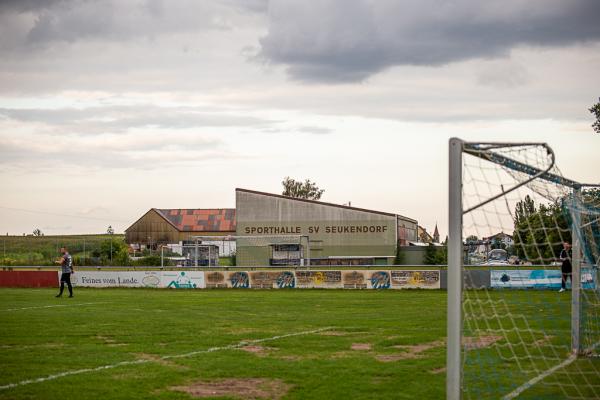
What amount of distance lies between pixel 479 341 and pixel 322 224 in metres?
55.6

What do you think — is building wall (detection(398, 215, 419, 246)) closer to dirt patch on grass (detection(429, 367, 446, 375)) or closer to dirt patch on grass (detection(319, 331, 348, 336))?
dirt patch on grass (detection(319, 331, 348, 336))

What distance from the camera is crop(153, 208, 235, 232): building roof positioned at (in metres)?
Answer: 92.4

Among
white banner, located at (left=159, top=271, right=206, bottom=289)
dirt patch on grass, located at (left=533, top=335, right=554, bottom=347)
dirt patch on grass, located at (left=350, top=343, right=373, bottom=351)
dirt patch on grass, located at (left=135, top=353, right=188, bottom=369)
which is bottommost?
dirt patch on grass, located at (left=533, top=335, right=554, bottom=347)

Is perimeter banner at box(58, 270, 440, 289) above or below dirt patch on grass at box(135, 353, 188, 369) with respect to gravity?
above

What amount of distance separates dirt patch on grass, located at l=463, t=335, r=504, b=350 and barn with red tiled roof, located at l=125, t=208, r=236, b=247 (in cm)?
7647

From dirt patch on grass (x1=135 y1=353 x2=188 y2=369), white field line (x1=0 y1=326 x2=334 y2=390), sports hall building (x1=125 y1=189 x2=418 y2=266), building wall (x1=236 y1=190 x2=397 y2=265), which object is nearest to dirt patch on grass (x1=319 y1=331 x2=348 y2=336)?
white field line (x1=0 y1=326 x2=334 y2=390)

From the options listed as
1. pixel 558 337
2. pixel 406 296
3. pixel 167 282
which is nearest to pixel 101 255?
pixel 167 282

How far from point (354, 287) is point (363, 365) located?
24.7m

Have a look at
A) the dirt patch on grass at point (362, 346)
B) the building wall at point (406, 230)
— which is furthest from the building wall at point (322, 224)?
the dirt patch on grass at point (362, 346)

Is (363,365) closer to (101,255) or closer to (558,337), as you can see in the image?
(558,337)

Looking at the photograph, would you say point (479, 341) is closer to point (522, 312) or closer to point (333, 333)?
point (333, 333)

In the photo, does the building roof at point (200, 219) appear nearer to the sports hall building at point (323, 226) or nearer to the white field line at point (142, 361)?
the sports hall building at point (323, 226)

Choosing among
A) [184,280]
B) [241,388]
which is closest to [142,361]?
[241,388]

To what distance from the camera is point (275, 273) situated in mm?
37531
